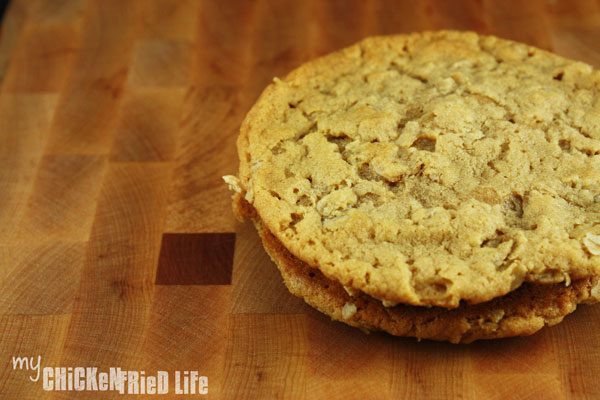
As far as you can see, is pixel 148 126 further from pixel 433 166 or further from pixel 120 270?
pixel 433 166

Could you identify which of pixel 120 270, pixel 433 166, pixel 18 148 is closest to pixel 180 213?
pixel 120 270

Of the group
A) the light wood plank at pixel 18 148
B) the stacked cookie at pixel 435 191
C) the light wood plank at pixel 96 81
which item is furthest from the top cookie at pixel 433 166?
the light wood plank at pixel 18 148

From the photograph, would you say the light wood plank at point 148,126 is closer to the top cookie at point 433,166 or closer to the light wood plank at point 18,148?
the light wood plank at point 18,148

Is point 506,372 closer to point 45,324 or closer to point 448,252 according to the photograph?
point 448,252

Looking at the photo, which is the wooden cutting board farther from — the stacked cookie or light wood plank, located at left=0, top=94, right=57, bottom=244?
the stacked cookie

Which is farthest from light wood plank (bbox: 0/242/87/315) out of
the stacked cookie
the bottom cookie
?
the bottom cookie

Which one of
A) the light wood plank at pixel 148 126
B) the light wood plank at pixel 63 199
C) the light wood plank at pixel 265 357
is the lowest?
the light wood plank at pixel 265 357
